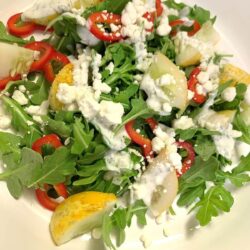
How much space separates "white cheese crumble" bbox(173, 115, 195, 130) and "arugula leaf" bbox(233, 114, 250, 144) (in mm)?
197

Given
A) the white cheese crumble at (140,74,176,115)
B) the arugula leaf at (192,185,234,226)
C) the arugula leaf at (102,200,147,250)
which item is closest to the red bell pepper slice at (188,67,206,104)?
the white cheese crumble at (140,74,176,115)

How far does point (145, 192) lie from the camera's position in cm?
190

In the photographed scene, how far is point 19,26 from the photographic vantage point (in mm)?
2143

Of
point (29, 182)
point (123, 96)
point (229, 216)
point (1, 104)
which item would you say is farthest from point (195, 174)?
point (1, 104)

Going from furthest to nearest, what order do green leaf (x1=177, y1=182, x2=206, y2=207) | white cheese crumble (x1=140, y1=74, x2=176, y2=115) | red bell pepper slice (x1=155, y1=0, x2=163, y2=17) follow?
red bell pepper slice (x1=155, y1=0, x2=163, y2=17) < green leaf (x1=177, y1=182, x2=206, y2=207) < white cheese crumble (x1=140, y1=74, x2=176, y2=115)

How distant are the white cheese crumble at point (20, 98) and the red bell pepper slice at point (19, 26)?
298 mm

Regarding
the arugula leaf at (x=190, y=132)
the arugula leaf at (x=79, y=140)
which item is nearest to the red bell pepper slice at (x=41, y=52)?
the arugula leaf at (x=79, y=140)

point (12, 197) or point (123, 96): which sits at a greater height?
point (123, 96)

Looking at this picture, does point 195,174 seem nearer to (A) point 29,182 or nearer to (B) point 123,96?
(B) point 123,96

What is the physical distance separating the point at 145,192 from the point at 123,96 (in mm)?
347

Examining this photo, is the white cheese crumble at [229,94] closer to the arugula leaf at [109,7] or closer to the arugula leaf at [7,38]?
the arugula leaf at [109,7]

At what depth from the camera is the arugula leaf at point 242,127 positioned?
6.69 ft

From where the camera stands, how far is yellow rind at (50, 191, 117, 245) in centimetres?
177

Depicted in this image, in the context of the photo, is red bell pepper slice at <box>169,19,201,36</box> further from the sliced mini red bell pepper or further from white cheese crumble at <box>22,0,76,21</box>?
white cheese crumble at <box>22,0,76,21</box>
